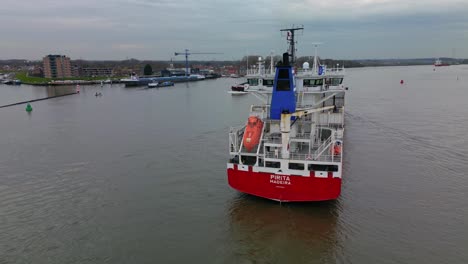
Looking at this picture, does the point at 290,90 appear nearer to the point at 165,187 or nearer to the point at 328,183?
the point at 328,183

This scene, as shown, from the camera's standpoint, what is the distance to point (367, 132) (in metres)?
28.6

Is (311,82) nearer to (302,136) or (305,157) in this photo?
(302,136)

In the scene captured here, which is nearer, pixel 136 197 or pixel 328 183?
pixel 328 183

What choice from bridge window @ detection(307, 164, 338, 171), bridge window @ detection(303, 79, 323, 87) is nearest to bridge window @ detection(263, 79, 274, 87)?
bridge window @ detection(303, 79, 323, 87)

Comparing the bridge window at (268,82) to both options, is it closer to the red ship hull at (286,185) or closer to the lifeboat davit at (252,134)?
the lifeboat davit at (252,134)

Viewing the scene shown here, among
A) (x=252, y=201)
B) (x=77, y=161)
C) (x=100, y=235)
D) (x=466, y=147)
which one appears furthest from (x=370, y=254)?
(x=77, y=161)

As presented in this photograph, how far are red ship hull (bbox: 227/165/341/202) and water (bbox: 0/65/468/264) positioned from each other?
663 mm

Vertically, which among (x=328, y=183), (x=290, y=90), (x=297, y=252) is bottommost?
(x=297, y=252)

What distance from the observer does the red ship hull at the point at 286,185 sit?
43.0 ft

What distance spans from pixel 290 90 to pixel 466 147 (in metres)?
15.5

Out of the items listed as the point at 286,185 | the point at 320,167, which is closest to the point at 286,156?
the point at 286,185

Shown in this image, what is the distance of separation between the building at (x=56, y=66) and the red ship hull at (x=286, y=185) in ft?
423

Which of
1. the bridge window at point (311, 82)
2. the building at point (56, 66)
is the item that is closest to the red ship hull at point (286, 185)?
the bridge window at point (311, 82)

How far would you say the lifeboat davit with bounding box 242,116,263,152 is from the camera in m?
14.6
